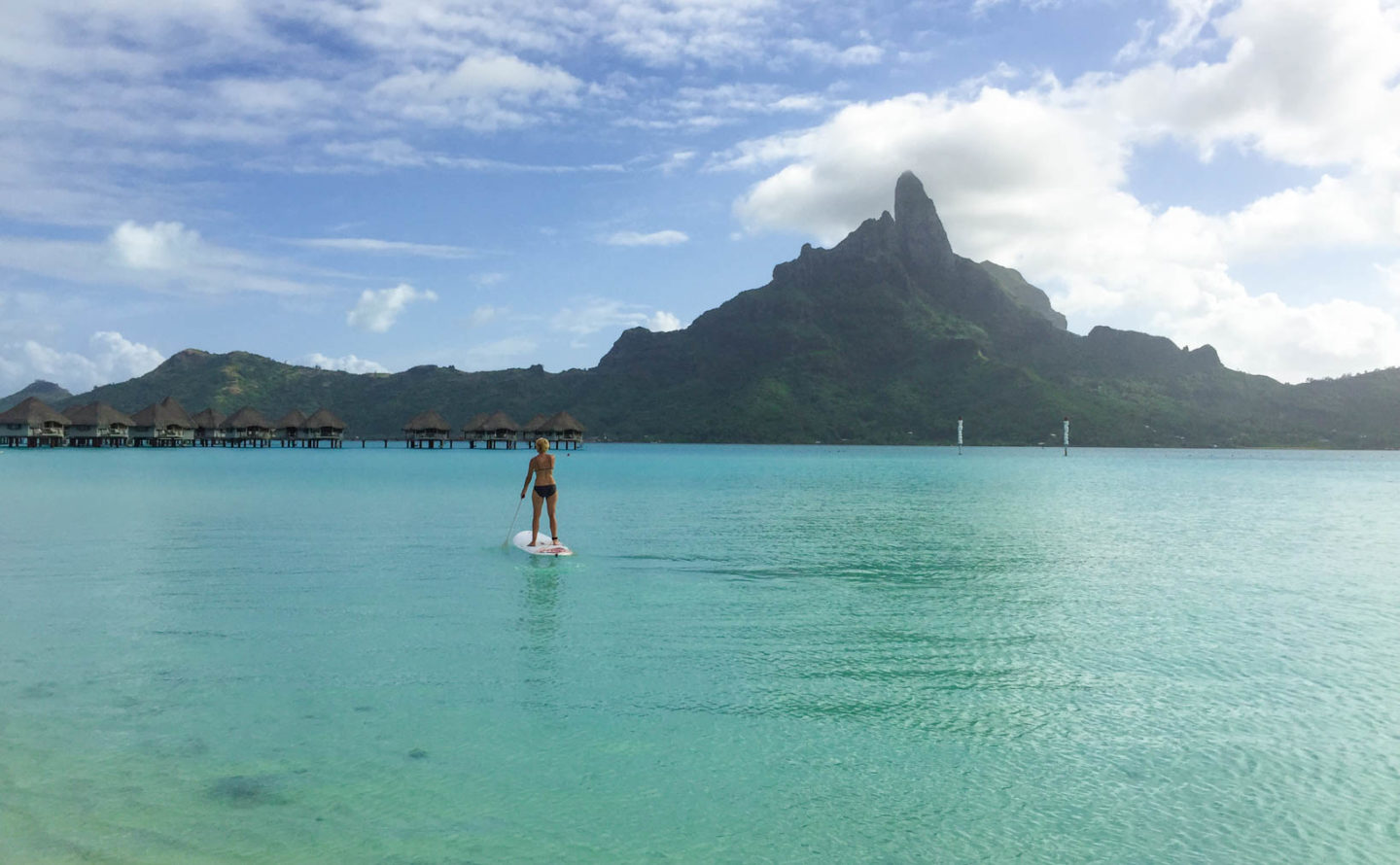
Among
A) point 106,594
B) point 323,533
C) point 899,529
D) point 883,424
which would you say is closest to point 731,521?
point 899,529

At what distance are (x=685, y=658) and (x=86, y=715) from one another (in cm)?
556

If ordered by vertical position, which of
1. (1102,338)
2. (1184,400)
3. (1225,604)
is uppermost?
(1102,338)

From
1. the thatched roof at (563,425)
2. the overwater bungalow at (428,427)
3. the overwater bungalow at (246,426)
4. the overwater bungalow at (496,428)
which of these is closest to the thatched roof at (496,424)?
the overwater bungalow at (496,428)

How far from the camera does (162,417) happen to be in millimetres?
104500

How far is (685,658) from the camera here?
9844mm

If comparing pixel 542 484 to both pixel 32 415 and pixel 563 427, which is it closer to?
pixel 563 427

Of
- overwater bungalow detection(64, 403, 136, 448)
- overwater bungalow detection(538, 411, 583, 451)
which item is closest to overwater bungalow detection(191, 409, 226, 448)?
overwater bungalow detection(64, 403, 136, 448)

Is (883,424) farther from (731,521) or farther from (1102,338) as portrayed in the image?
(731,521)

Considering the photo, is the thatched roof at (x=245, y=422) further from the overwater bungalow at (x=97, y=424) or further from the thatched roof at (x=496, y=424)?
the thatched roof at (x=496, y=424)

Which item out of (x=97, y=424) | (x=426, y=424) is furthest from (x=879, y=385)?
(x=97, y=424)

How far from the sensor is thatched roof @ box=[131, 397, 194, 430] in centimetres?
10350

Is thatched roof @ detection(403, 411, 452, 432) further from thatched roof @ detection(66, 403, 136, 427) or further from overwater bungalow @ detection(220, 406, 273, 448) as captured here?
thatched roof @ detection(66, 403, 136, 427)

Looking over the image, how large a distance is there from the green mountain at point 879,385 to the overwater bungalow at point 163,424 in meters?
64.8

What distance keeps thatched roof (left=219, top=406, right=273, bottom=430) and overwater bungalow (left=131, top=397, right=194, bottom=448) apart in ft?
13.3
